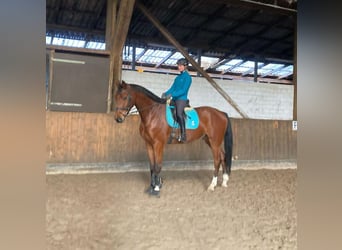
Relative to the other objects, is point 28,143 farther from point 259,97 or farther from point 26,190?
point 259,97

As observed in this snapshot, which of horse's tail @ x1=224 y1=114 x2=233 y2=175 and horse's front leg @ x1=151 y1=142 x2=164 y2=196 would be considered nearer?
horse's front leg @ x1=151 y1=142 x2=164 y2=196

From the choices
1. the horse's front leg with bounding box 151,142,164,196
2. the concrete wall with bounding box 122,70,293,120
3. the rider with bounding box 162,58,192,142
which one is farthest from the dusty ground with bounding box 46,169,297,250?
the concrete wall with bounding box 122,70,293,120

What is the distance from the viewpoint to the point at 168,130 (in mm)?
3863

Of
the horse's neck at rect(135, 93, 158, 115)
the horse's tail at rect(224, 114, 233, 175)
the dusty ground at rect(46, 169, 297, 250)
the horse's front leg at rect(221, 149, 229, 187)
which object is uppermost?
the horse's neck at rect(135, 93, 158, 115)

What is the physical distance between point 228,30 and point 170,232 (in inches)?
243

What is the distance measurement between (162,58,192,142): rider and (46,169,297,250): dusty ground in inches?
36.4

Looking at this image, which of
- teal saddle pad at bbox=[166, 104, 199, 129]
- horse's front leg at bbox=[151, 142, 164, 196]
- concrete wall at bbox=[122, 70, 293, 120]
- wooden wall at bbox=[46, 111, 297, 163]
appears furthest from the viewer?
concrete wall at bbox=[122, 70, 293, 120]

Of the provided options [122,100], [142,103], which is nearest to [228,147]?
[142,103]

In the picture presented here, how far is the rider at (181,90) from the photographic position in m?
3.73

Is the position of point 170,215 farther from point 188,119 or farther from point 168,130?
point 188,119

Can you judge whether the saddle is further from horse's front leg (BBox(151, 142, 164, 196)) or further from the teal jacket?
horse's front leg (BBox(151, 142, 164, 196))

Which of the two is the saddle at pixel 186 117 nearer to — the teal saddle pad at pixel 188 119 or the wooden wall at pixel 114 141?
the teal saddle pad at pixel 188 119

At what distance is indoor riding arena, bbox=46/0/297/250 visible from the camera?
8.05 feet

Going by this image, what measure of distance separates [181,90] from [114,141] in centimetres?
204
